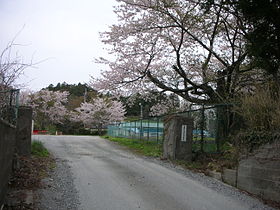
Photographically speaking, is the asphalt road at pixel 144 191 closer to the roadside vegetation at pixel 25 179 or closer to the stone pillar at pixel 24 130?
the roadside vegetation at pixel 25 179

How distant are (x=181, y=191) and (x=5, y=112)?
14.3 feet

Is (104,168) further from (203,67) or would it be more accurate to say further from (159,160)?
(203,67)

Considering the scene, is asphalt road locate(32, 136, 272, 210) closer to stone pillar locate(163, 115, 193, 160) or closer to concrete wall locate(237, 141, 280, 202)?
concrete wall locate(237, 141, 280, 202)

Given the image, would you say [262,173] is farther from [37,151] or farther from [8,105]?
[37,151]

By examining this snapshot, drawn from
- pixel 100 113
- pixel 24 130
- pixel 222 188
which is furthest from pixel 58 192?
pixel 100 113

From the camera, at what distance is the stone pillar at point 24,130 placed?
8633 mm

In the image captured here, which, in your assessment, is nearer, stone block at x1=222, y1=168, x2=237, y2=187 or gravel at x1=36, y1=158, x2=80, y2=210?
gravel at x1=36, y1=158, x2=80, y2=210

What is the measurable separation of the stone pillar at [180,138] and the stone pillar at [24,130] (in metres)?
4.73

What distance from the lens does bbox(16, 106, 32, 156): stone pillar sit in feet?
28.3

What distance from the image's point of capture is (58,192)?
5879 millimetres

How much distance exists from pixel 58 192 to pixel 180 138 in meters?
5.22

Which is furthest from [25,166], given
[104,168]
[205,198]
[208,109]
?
[208,109]

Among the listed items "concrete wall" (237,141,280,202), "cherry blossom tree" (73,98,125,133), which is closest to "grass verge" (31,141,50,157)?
"concrete wall" (237,141,280,202)

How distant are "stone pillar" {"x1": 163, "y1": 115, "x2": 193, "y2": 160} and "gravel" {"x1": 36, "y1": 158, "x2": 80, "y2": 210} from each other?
382 centimetres
